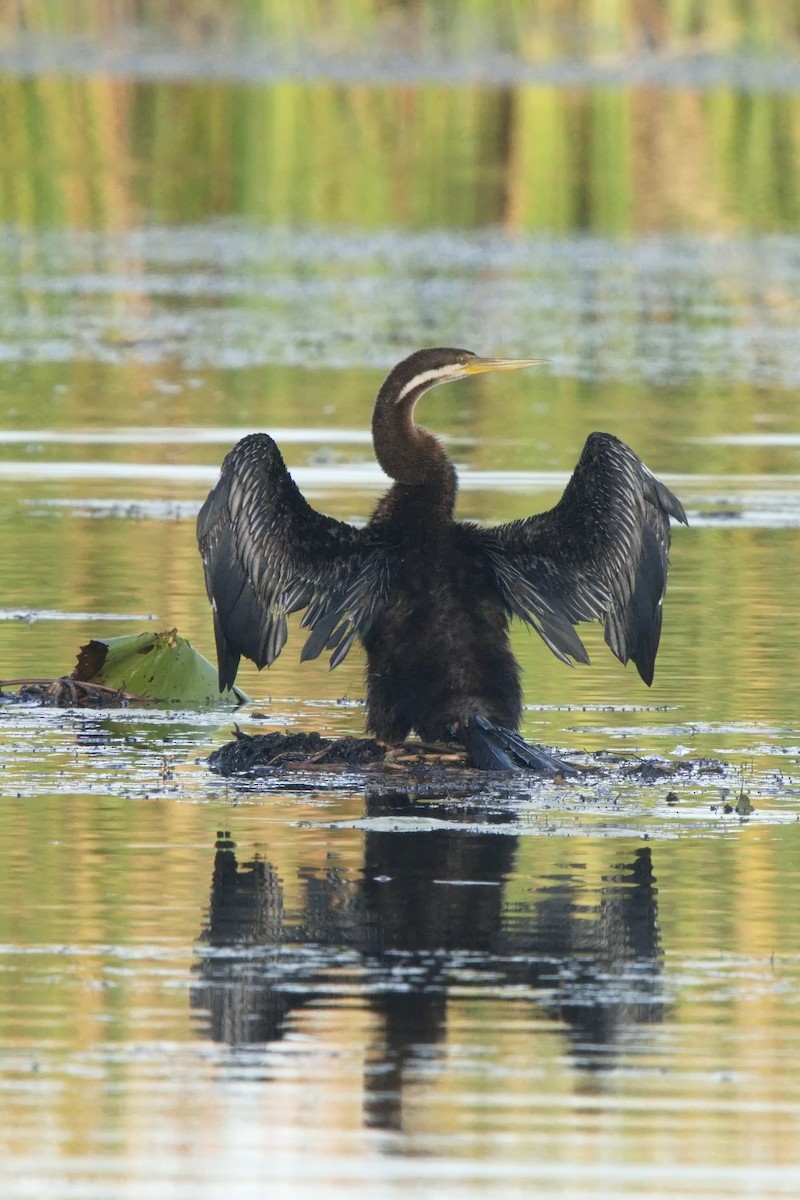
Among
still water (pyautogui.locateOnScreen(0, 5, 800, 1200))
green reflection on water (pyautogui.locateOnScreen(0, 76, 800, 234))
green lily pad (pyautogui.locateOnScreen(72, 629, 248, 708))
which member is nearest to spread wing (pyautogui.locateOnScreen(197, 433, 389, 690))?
still water (pyautogui.locateOnScreen(0, 5, 800, 1200))

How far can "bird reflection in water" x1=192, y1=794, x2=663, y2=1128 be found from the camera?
7336 millimetres

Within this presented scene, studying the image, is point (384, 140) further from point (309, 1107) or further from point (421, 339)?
point (309, 1107)

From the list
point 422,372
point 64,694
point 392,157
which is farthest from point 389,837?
point 392,157

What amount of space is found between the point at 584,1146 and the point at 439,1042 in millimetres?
742

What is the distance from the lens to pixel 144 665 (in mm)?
12016

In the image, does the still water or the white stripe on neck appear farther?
the white stripe on neck

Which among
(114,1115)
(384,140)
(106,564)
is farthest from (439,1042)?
(384,140)

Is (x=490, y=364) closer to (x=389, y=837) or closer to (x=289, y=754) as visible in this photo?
(x=289, y=754)

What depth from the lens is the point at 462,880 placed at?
28.9 feet

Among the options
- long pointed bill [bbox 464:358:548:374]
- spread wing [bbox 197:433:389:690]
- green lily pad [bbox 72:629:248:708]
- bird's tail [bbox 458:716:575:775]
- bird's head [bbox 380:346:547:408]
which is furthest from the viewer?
green lily pad [bbox 72:629:248:708]

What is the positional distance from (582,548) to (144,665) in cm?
191

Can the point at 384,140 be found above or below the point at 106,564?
above

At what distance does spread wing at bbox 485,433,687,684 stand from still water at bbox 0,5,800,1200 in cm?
46

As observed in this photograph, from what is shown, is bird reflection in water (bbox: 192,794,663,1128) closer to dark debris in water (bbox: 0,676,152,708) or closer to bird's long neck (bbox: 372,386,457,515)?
bird's long neck (bbox: 372,386,457,515)
